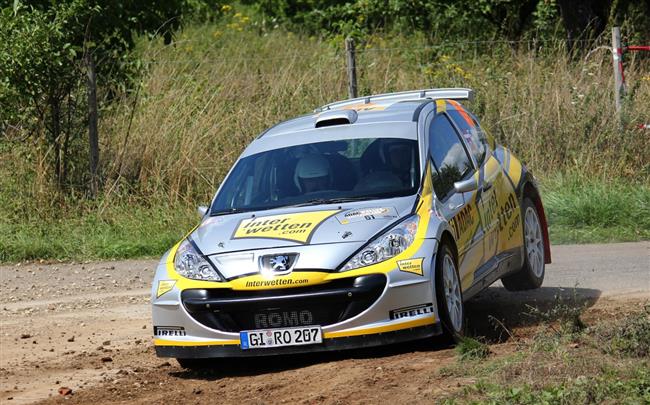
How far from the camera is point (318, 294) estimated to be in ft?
25.8

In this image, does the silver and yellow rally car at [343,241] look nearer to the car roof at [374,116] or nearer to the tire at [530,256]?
the car roof at [374,116]

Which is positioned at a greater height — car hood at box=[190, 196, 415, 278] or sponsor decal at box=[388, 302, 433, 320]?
car hood at box=[190, 196, 415, 278]

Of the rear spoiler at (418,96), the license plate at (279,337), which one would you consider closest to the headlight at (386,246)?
the license plate at (279,337)

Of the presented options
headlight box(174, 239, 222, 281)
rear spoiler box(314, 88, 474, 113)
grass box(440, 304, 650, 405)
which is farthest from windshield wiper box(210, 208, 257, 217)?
grass box(440, 304, 650, 405)

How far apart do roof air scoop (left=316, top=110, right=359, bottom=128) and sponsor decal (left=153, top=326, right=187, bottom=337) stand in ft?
7.26

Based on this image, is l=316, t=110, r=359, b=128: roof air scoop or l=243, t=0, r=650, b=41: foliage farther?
l=243, t=0, r=650, b=41: foliage

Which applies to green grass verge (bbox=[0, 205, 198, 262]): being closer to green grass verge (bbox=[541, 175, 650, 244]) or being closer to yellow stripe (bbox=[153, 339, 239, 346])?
green grass verge (bbox=[541, 175, 650, 244])

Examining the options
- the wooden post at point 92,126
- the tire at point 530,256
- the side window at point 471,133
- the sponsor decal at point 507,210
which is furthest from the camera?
the wooden post at point 92,126

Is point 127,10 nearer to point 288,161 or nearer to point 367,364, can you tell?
point 288,161

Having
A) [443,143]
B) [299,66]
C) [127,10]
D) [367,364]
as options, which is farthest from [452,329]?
[299,66]

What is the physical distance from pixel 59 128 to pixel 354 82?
3684 mm

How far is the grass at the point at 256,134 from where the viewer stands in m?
14.4

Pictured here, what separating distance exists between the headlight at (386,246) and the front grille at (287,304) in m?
0.11

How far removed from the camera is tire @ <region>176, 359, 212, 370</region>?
8.51 metres
